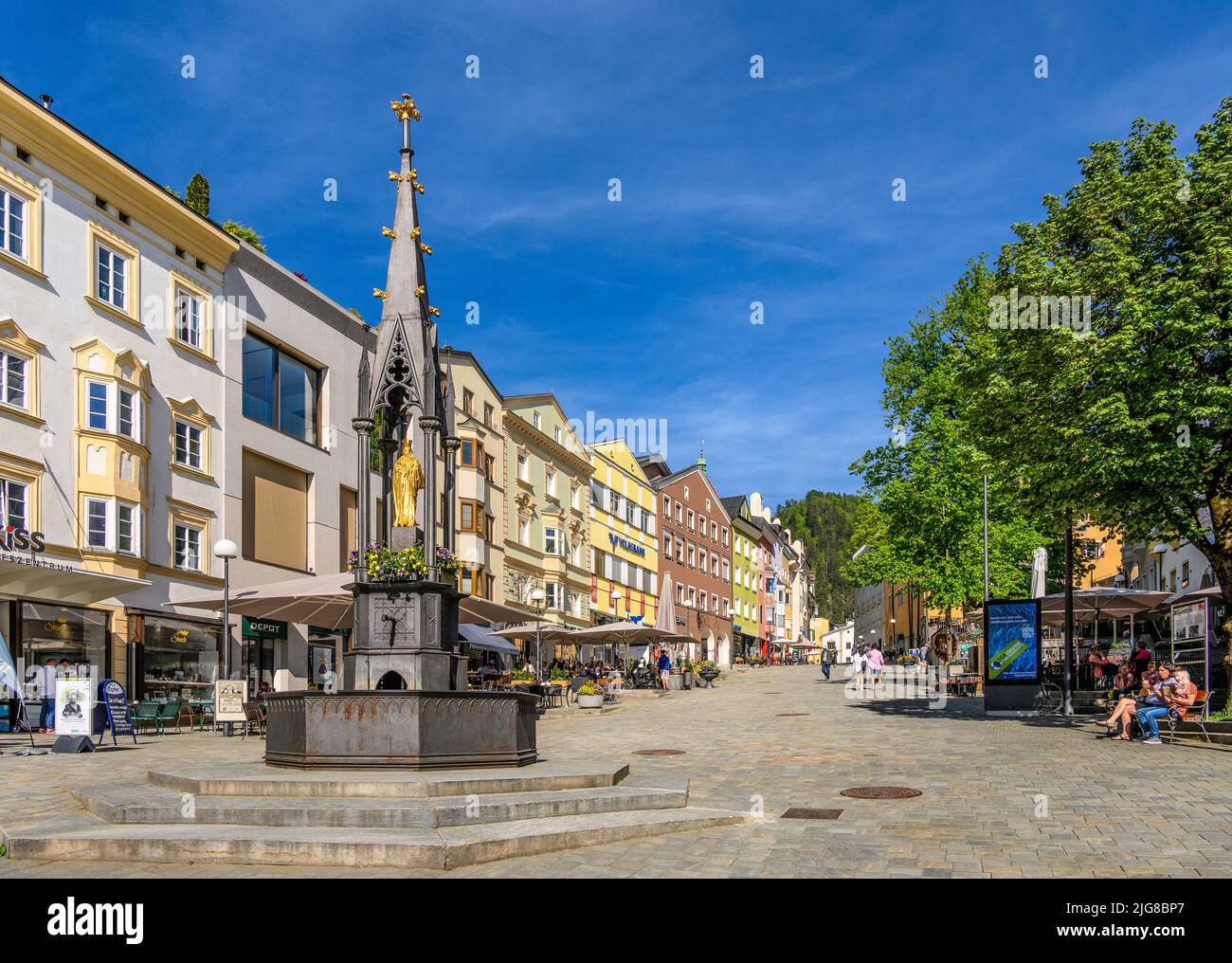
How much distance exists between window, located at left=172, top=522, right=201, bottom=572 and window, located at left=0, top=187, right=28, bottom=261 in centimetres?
781

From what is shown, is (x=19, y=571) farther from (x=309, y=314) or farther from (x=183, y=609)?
(x=309, y=314)

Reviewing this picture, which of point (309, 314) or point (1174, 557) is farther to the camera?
point (1174, 557)

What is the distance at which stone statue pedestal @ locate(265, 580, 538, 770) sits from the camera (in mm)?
11930

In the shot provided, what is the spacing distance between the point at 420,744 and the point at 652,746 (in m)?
8.29

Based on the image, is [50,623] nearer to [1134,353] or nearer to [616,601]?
[1134,353]

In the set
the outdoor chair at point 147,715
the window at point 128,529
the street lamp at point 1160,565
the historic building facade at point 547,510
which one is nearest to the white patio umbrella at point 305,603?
the outdoor chair at point 147,715

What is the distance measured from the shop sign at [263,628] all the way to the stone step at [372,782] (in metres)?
20.6

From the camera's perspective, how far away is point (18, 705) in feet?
69.2

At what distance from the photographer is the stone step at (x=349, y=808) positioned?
9711mm

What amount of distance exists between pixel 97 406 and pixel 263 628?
9002mm

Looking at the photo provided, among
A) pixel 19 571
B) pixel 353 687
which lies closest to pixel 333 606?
pixel 19 571

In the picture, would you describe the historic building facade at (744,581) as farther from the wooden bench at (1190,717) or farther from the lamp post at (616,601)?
the wooden bench at (1190,717)

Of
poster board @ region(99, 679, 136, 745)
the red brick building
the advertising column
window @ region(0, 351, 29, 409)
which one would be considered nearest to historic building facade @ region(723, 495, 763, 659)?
the red brick building

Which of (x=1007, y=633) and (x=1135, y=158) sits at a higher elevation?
(x=1135, y=158)
